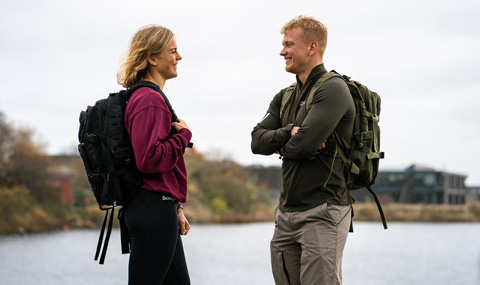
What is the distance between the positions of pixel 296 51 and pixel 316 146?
1.55ft

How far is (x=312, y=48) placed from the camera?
290cm

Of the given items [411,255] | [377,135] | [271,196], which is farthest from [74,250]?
[377,135]

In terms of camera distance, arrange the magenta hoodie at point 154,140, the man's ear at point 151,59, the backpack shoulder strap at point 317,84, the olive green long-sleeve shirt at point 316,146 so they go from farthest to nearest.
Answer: the backpack shoulder strap at point 317,84, the olive green long-sleeve shirt at point 316,146, the man's ear at point 151,59, the magenta hoodie at point 154,140

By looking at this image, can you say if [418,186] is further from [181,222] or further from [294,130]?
[181,222]

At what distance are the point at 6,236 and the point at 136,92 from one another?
2970 cm

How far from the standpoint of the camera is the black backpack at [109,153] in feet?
7.92

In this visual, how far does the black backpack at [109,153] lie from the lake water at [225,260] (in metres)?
17.3

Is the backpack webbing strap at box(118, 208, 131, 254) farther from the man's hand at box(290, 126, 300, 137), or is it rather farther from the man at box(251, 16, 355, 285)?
the man's hand at box(290, 126, 300, 137)

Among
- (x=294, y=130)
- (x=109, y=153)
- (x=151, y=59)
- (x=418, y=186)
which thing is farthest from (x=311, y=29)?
(x=418, y=186)

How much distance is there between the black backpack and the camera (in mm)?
2414

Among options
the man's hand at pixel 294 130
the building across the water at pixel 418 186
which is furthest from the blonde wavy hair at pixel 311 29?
the building across the water at pixel 418 186

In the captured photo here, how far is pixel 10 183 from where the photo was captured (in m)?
30.8

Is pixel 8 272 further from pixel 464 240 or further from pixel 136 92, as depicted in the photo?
pixel 464 240

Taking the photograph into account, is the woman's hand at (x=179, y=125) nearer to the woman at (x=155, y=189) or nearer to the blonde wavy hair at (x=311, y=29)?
the woman at (x=155, y=189)
